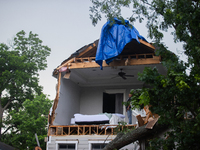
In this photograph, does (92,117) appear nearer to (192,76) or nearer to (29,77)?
(192,76)

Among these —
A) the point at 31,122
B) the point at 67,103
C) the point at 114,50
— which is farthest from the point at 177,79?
the point at 31,122

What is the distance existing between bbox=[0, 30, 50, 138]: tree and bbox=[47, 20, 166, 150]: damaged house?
1016cm

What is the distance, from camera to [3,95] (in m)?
26.6

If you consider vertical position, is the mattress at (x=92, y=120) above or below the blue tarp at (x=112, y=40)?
below

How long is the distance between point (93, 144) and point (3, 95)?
55.2 ft

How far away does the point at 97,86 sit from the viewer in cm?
1778

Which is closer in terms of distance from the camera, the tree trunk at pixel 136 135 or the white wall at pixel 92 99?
the tree trunk at pixel 136 135

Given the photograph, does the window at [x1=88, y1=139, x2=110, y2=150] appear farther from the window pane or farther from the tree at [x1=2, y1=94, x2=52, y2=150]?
the tree at [x1=2, y1=94, x2=52, y2=150]

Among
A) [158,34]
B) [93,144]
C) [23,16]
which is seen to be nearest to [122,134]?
[93,144]

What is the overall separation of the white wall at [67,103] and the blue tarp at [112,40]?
3.34m

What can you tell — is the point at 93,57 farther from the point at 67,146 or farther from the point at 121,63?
the point at 67,146

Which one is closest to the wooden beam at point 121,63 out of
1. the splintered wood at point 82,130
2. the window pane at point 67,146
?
the splintered wood at point 82,130

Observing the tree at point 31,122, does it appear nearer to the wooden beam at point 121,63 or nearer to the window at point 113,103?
the window at point 113,103

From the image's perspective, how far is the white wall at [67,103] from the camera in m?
14.5
